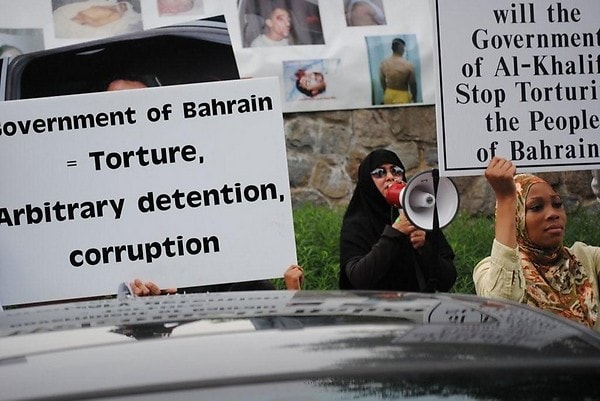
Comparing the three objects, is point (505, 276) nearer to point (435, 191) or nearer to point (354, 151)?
point (435, 191)

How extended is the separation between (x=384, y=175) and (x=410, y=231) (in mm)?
552

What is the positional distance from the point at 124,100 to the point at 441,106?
1226 millimetres

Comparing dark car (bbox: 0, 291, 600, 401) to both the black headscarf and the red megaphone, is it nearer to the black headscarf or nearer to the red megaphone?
the red megaphone

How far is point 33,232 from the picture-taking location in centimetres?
495

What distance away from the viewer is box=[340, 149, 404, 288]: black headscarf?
5.91 m

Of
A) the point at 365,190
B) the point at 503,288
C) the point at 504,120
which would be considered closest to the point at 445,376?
the point at 503,288

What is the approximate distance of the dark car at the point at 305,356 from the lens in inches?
95.7

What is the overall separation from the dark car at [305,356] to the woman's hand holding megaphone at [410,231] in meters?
2.51

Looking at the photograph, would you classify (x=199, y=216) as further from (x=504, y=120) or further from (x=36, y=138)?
(x=504, y=120)

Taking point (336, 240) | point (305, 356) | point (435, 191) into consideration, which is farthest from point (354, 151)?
point (305, 356)

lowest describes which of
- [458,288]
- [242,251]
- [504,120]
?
[458,288]

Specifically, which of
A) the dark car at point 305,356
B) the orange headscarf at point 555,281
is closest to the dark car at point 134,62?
the orange headscarf at point 555,281

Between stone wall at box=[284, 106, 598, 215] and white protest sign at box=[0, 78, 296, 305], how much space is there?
13.3ft

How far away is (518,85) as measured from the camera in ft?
17.7
